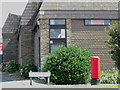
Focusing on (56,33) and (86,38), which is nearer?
(56,33)

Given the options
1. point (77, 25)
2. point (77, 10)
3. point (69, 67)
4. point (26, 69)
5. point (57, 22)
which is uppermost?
point (77, 10)

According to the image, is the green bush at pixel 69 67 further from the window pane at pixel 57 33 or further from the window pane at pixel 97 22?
the window pane at pixel 97 22

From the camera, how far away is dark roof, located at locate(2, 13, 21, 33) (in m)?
31.1

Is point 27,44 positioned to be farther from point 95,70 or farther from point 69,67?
point 95,70

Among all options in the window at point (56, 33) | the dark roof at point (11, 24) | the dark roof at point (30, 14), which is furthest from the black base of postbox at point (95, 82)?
the dark roof at point (11, 24)

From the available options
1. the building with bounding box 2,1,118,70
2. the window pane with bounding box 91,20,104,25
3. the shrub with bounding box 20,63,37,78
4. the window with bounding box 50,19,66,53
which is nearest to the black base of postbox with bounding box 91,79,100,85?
the building with bounding box 2,1,118,70

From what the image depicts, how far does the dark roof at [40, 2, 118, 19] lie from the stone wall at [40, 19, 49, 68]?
45 cm

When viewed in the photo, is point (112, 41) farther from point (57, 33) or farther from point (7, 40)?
point (7, 40)

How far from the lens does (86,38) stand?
1775 cm

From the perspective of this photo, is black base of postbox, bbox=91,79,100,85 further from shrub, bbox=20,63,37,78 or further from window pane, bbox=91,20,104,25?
shrub, bbox=20,63,37,78

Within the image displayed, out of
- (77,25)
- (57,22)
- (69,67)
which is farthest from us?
(77,25)

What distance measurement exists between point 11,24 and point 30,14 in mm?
8876

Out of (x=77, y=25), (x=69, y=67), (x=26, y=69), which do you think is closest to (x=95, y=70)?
(x=69, y=67)

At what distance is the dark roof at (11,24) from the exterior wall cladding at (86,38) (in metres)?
14.3
